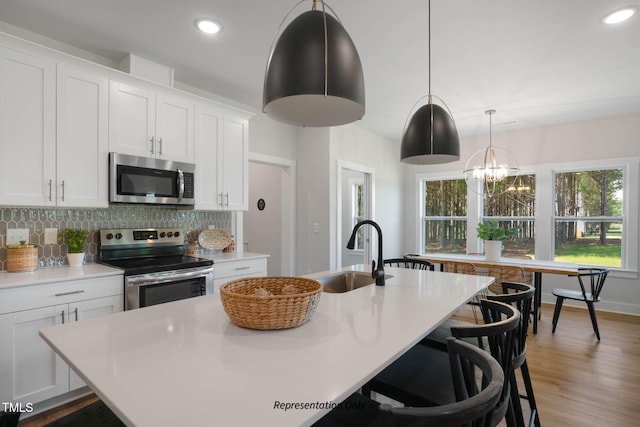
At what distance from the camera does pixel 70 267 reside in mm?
2580

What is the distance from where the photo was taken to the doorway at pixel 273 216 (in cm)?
487

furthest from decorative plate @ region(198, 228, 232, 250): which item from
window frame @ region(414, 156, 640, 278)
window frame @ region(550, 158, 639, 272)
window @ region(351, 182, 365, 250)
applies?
window frame @ region(550, 158, 639, 272)

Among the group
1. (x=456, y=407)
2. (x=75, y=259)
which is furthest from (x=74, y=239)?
(x=456, y=407)

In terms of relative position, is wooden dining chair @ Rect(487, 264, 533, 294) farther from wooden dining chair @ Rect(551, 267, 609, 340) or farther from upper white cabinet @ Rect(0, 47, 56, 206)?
upper white cabinet @ Rect(0, 47, 56, 206)

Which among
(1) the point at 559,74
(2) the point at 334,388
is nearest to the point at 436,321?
(2) the point at 334,388

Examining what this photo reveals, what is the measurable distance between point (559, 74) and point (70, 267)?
14.9ft

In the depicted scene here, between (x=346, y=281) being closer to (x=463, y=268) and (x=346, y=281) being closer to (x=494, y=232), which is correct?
(x=463, y=268)

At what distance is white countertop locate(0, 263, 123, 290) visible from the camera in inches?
80.7

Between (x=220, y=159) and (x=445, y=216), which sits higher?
(x=220, y=159)

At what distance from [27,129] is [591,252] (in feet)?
21.1

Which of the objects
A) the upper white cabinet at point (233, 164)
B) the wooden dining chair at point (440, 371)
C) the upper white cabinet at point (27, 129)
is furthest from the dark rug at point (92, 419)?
the upper white cabinet at point (233, 164)

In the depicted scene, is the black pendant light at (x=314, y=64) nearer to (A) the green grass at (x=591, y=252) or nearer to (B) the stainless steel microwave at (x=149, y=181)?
(B) the stainless steel microwave at (x=149, y=181)

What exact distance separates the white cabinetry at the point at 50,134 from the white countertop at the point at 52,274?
18.3 inches

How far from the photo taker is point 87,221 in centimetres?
283
